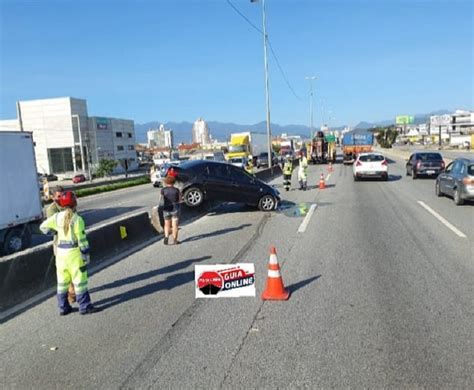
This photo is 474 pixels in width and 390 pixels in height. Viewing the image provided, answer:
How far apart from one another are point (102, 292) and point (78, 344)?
187 cm

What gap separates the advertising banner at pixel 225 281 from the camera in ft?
19.7

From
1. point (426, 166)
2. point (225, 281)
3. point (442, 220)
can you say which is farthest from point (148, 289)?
point (426, 166)

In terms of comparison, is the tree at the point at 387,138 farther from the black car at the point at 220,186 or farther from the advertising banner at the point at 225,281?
the advertising banner at the point at 225,281

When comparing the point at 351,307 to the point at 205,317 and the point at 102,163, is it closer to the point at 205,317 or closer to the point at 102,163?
the point at 205,317

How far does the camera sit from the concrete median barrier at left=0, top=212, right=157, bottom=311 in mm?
6137

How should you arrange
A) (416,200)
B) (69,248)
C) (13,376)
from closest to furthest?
(13,376) → (69,248) → (416,200)

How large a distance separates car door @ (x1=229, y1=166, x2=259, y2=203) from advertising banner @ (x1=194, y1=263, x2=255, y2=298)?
8590mm

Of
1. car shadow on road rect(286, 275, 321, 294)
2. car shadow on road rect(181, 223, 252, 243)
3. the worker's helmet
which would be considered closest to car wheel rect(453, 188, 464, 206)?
car shadow on road rect(181, 223, 252, 243)

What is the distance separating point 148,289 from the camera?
6652 millimetres

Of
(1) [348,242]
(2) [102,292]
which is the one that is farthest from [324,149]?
(2) [102,292]

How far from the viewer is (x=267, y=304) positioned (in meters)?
5.78

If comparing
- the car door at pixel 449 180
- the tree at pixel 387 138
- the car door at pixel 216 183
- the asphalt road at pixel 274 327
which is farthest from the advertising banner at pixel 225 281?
the tree at pixel 387 138

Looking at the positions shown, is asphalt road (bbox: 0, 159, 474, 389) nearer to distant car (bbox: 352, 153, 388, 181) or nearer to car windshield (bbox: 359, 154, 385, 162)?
distant car (bbox: 352, 153, 388, 181)

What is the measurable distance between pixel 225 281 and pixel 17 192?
24.8 feet
